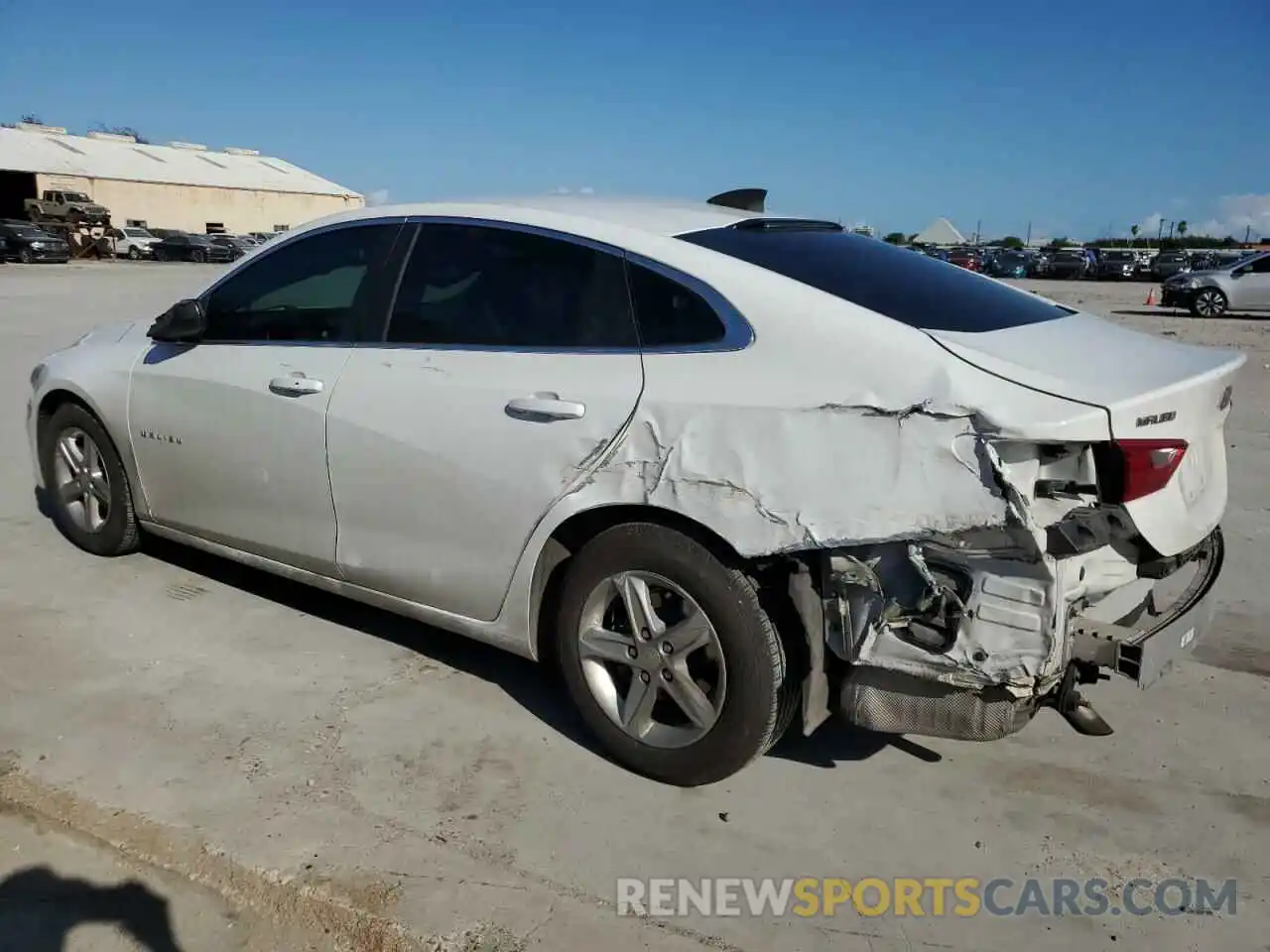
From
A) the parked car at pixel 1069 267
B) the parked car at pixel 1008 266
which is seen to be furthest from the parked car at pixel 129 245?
the parked car at pixel 1069 267

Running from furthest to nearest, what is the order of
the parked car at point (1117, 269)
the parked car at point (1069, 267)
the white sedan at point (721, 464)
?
1. the parked car at point (1069, 267)
2. the parked car at point (1117, 269)
3. the white sedan at point (721, 464)

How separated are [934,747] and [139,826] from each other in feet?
8.24

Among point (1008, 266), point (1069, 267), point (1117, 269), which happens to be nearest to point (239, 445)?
point (1008, 266)

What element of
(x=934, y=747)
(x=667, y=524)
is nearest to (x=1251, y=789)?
(x=934, y=747)

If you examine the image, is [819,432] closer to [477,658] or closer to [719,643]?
[719,643]

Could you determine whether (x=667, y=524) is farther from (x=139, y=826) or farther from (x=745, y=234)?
(x=139, y=826)

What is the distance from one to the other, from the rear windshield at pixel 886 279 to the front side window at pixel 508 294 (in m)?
0.36

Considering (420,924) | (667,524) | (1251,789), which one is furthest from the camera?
(1251,789)

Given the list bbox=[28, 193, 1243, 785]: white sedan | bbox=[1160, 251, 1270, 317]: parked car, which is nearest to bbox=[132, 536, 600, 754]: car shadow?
bbox=[28, 193, 1243, 785]: white sedan

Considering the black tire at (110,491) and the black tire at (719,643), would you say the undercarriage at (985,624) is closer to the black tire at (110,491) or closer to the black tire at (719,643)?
the black tire at (719,643)

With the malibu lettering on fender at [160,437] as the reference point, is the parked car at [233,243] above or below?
below

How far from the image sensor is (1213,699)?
3926 mm

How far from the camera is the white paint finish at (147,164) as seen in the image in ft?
184

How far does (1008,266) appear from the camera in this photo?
50.6 meters
